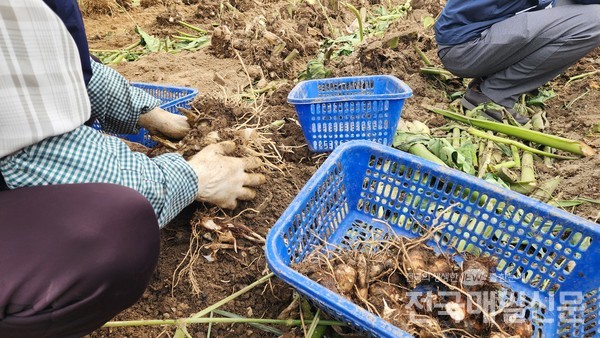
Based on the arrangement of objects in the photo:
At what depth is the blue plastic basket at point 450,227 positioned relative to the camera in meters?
1.21

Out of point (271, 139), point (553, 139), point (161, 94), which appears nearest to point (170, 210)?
point (271, 139)

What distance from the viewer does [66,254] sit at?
0.89m

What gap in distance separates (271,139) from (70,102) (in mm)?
1249

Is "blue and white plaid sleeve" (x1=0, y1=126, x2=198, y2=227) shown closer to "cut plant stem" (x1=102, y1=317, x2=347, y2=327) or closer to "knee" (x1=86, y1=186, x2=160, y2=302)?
"knee" (x1=86, y1=186, x2=160, y2=302)

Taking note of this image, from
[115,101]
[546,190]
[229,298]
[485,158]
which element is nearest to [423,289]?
[229,298]

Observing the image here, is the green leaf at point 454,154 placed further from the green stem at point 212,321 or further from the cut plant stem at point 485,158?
the green stem at point 212,321

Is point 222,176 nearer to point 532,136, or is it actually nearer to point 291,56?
point 532,136

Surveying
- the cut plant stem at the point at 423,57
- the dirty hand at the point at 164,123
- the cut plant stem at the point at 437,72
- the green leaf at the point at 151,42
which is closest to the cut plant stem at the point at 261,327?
the dirty hand at the point at 164,123

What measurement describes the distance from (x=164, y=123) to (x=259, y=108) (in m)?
0.58

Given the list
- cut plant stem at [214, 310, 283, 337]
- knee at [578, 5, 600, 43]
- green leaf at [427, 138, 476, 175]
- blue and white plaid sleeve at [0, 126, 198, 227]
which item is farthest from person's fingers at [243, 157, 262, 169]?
knee at [578, 5, 600, 43]

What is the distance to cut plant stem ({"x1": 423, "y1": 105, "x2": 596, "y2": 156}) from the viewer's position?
2039 mm

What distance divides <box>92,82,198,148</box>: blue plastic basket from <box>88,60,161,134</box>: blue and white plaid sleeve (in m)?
0.32

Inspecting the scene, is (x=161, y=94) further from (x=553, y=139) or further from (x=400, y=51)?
(x=553, y=139)

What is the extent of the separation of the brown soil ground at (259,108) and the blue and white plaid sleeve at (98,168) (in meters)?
0.34
